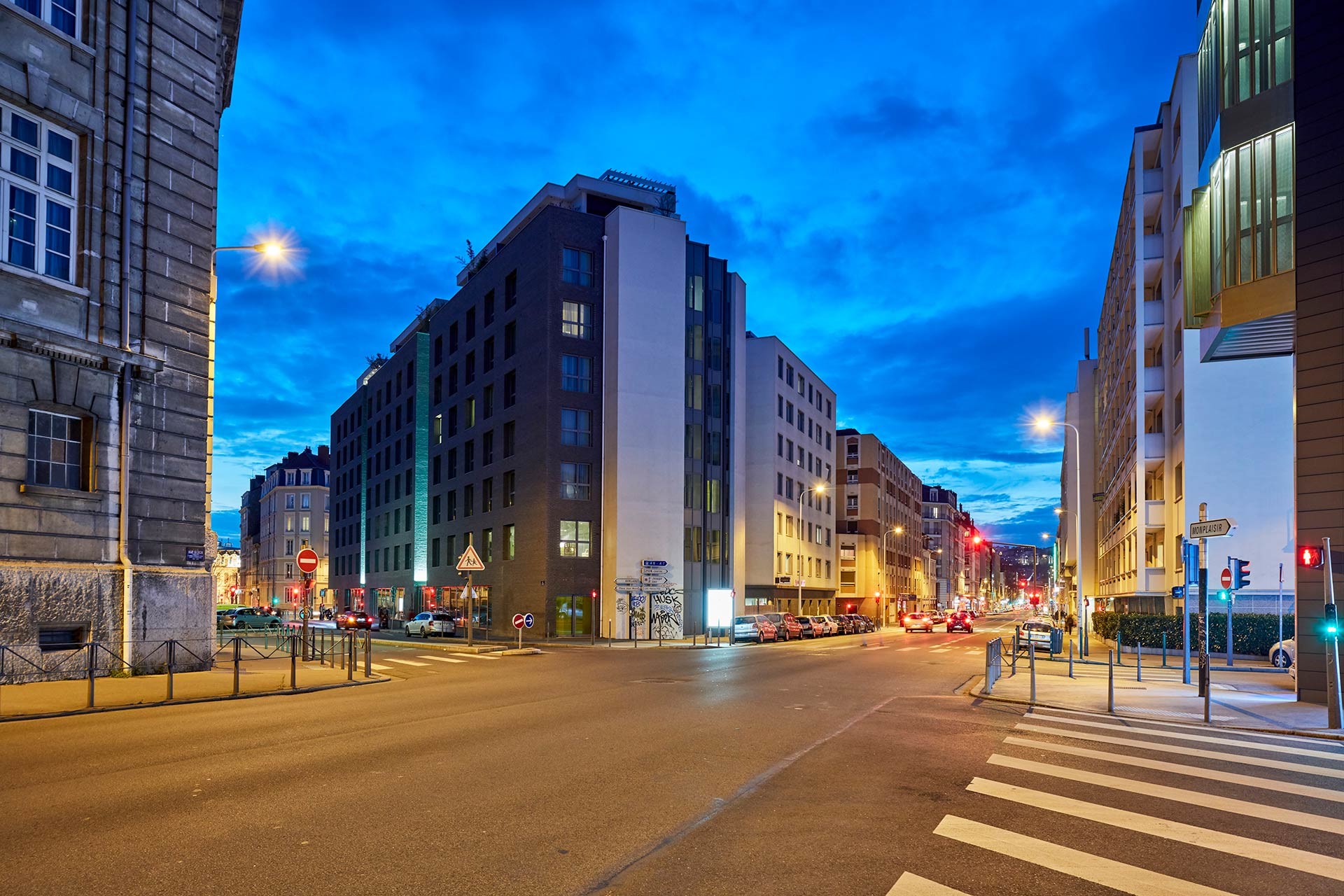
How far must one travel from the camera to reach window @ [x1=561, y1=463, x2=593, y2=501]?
170 ft

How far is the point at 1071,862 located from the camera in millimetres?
7086

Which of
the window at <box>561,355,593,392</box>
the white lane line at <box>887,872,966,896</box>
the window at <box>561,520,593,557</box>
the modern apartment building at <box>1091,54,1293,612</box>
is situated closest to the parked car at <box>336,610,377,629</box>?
the window at <box>561,520,593,557</box>

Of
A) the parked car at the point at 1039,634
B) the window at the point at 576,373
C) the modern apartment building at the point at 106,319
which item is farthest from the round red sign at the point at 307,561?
the window at the point at 576,373

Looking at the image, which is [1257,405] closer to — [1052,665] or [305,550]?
[1052,665]

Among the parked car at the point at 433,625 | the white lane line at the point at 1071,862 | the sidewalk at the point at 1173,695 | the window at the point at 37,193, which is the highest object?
the window at the point at 37,193

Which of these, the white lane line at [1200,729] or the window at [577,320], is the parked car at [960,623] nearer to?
the window at [577,320]

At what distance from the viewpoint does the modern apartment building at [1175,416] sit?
35.5 m

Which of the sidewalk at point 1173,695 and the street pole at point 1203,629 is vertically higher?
the street pole at point 1203,629

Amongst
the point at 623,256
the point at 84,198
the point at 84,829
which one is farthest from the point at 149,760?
the point at 623,256

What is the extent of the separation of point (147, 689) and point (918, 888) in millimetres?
17491

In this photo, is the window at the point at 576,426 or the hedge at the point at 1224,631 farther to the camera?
the window at the point at 576,426

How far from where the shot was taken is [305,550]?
2480 centimetres

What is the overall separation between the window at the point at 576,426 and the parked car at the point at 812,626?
16.5m

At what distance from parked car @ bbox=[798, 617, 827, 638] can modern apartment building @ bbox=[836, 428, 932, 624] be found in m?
37.4
